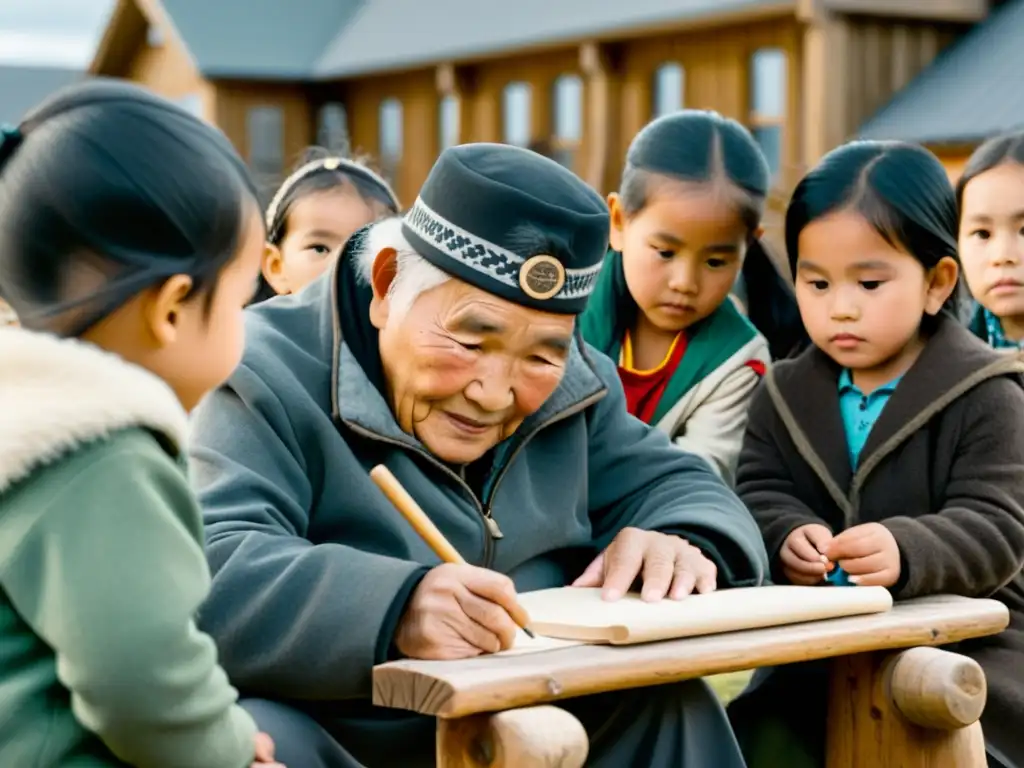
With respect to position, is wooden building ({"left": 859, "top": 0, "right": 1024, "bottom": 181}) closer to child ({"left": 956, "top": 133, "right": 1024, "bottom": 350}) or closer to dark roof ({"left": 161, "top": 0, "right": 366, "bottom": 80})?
dark roof ({"left": 161, "top": 0, "right": 366, "bottom": 80})

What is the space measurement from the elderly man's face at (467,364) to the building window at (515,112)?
51.7 ft

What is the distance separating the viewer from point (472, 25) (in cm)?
1945

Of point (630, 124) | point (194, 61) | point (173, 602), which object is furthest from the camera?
point (194, 61)

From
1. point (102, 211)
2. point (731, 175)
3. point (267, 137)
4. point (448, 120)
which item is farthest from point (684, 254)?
point (267, 137)

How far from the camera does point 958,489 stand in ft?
10.7

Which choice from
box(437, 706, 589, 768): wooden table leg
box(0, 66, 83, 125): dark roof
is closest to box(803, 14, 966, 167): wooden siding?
box(437, 706, 589, 768): wooden table leg

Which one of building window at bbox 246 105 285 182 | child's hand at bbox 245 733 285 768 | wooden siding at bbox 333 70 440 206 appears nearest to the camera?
child's hand at bbox 245 733 285 768

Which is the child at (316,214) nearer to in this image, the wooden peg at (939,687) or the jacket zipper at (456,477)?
the jacket zipper at (456,477)

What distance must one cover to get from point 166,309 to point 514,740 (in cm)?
74

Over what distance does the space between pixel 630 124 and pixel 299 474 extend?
14.3m

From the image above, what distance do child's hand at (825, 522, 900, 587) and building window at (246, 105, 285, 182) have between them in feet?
63.4

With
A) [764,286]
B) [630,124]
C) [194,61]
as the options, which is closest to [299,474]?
[764,286]

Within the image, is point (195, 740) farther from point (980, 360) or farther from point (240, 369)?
point (980, 360)

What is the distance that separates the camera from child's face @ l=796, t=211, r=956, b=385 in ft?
11.1
